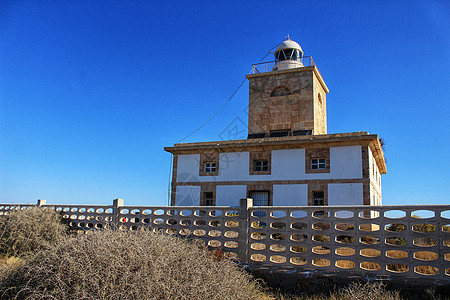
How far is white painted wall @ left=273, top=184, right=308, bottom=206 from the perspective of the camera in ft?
53.4

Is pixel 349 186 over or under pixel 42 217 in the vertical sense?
over

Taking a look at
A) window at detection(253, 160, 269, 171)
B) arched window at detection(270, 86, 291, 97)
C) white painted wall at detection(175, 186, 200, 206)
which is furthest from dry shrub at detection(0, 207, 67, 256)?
arched window at detection(270, 86, 291, 97)

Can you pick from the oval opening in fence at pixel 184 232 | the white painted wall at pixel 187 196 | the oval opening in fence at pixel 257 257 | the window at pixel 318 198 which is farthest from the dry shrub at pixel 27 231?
the window at pixel 318 198

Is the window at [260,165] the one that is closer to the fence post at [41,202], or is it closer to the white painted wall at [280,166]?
the white painted wall at [280,166]

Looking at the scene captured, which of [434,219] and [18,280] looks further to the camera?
[434,219]

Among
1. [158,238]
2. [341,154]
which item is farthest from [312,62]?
[158,238]

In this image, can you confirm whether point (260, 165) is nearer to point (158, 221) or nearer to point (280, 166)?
point (280, 166)

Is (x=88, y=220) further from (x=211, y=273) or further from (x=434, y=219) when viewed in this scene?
(x=434, y=219)

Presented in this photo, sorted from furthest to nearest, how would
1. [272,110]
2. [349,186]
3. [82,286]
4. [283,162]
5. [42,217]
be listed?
[272,110] → [283,162] → [349,186] → [42,217] → [82,286]

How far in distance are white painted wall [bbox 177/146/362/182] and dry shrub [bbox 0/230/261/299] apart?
12.0m

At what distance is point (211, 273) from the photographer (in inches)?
180

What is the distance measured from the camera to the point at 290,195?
1656 cm

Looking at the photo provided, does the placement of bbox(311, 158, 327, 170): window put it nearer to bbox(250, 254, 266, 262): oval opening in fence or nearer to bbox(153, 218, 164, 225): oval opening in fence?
bbox(250, 254, 266, 262): oval opening in fence

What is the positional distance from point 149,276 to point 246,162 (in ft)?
45.5
